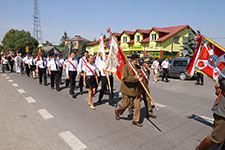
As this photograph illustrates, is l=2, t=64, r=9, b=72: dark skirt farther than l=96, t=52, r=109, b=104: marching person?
Yes

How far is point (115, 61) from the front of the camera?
4988 millimetres

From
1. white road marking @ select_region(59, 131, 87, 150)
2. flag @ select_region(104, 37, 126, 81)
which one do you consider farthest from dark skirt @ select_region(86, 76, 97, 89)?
white road marking @ select_region(59, 131, 87, 150)

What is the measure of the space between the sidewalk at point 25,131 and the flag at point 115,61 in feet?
7.38

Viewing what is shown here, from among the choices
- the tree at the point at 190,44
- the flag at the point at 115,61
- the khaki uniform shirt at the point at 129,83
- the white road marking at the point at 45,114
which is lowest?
the white road marking at the point at 45,114

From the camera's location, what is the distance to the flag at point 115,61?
4842 millimetres

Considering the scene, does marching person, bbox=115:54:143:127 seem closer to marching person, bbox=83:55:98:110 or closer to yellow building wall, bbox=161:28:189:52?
marching person, bbox=83:55:98:110

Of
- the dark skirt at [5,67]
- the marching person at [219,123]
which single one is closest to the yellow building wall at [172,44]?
the dark skirt at [5,67]

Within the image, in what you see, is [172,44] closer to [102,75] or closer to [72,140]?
[102,75]

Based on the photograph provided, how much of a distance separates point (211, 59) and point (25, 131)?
4446 mm

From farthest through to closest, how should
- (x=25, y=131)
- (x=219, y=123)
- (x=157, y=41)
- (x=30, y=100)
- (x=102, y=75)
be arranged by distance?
(x=157, y=41)
(x=30, y=100)
(x=102, y=75)
(x=25, y=131)
(x=219, y=123)

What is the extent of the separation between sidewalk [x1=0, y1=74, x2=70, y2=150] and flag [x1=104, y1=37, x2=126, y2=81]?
2.25 m

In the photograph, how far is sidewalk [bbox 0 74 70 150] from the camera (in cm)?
334

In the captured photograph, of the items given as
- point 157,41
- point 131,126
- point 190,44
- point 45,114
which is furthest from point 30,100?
point 157,41

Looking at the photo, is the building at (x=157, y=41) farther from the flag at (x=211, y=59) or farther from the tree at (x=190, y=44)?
the flag at (x=211, y=59)
